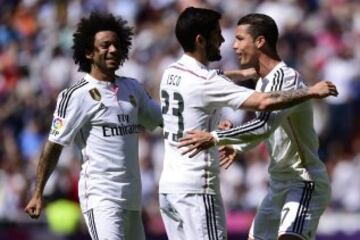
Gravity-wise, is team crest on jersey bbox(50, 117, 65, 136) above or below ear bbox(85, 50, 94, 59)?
below

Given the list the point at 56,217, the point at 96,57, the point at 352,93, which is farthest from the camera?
the point at 352,93

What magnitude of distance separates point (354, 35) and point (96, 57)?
8.59m

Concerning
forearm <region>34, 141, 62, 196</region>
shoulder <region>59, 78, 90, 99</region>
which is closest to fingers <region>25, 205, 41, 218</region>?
forearm <region>34, 141, 62, 196</region>

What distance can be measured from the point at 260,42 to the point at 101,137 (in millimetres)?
1388

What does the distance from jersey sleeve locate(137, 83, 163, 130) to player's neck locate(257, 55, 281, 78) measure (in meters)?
0.95

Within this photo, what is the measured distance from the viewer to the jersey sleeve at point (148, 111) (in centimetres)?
1052

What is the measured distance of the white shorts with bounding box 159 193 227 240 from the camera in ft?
31.4

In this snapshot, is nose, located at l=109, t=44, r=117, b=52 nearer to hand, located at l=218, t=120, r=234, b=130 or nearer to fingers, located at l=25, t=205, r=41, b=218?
hand, located at l=218, t=120, r=234, b=130

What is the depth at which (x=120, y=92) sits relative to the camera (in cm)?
1038

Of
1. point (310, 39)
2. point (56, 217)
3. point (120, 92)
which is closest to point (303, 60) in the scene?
point (310, 39)

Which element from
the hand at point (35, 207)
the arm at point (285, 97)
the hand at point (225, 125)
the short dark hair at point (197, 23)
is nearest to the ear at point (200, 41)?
the short dark hair at point (197, 23)

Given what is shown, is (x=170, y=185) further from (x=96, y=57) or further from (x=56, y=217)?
(x=56, y=217)

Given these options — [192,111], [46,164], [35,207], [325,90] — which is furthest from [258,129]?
[35,207]

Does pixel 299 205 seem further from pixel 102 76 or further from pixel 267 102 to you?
pixel 102 76
